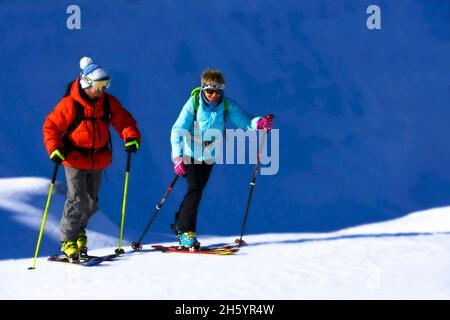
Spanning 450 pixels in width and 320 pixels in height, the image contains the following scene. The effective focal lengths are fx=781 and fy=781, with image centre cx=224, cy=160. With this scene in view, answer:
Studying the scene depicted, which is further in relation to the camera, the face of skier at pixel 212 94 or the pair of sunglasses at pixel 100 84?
the face of skier at pixel 212 94

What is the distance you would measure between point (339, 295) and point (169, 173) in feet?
29.7

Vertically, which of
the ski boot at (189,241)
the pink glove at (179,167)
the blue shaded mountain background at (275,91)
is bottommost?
the ski boot at (189,241)

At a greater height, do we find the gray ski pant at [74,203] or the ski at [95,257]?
the gray ski pant at [74,203]

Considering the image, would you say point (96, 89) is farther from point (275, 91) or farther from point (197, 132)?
point (275, 91)

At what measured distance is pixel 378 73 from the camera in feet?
59.2

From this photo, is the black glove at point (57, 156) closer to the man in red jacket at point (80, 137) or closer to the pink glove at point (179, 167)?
the man in red jacket at point (80, 137)

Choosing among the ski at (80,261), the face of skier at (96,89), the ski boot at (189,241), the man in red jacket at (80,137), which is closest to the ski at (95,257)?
the ski at (80,261)

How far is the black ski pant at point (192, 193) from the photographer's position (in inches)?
293

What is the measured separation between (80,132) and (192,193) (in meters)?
1.24

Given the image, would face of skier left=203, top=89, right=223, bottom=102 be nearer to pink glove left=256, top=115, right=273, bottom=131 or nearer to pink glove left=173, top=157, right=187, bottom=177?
pink glove left=256, top=115, right=273, bottom=131

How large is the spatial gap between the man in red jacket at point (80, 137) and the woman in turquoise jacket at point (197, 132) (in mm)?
695

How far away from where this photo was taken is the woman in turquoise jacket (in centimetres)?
736

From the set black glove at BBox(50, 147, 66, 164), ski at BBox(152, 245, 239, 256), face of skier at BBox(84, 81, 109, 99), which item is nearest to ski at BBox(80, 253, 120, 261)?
ski at BBox(152, 245, 239, 256)

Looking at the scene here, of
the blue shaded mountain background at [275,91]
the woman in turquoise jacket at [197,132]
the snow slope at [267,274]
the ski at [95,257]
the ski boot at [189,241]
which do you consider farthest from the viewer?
the blue shaded mountain background at [275,91]
